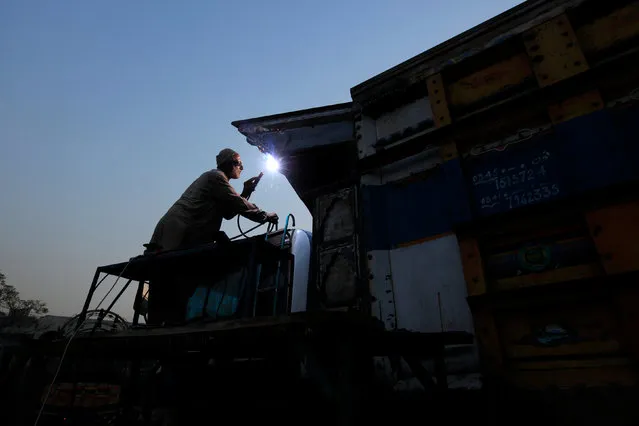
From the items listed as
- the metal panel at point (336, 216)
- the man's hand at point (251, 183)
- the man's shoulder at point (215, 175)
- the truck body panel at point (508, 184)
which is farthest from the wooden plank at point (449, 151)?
the man's shoulder at point (215, 175)

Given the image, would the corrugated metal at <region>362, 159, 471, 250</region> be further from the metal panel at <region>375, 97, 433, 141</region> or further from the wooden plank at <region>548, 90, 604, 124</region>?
the wooden plank at <region>548, 90, 604, 124</region>

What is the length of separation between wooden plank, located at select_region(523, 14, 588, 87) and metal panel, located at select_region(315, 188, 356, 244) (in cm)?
304

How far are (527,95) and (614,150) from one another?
1.09 metres

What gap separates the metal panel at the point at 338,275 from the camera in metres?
5.09

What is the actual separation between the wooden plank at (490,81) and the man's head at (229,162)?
3341mm

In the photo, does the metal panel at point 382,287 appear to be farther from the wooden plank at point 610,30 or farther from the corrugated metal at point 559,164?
the wooden plank at point 610,30

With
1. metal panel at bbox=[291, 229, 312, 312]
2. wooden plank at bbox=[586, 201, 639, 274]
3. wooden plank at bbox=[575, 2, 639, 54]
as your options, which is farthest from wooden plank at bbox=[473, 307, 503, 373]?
wooden plank at bbox=[575, 2, 639, 54]

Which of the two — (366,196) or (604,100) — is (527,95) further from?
(366,196)

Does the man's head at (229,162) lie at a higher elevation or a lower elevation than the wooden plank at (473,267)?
higher

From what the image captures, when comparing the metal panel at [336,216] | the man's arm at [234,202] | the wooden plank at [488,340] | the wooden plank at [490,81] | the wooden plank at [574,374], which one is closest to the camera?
the wooden plank at [574,374]

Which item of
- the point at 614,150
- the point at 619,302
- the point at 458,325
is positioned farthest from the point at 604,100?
the point at 458,325

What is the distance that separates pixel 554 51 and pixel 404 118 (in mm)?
2061

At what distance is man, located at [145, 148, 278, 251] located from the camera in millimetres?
4598

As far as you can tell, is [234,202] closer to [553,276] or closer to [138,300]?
[138,300]
